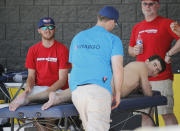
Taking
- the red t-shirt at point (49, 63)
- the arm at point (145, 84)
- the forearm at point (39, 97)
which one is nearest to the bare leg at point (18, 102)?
the forearm at point (39, 97)

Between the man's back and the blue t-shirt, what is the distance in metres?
0.77

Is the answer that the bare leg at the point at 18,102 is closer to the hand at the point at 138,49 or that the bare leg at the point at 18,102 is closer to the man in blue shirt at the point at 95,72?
the man in blue shirt at the point at 95,72

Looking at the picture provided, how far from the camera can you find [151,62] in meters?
3.05

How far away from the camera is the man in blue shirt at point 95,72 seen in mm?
2080

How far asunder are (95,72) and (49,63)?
110cm

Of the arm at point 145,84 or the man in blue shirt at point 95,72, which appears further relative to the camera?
the arm at point 145,84

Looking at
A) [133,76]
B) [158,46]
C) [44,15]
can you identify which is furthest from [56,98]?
[44,15]

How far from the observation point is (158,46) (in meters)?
3.12

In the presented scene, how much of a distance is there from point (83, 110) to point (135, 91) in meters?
1.17

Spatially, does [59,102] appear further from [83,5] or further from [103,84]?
[83,5]

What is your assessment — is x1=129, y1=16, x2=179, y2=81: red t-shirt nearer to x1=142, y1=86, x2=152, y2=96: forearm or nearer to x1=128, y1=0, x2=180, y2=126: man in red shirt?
x1=128, y1=0, x2=180, y2=126: man in red shirt

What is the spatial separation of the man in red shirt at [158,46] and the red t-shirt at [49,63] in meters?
0.72

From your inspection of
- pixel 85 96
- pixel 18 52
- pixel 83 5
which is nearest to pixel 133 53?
pixel 85 96

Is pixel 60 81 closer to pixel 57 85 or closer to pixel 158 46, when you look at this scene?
pixel 57 85
